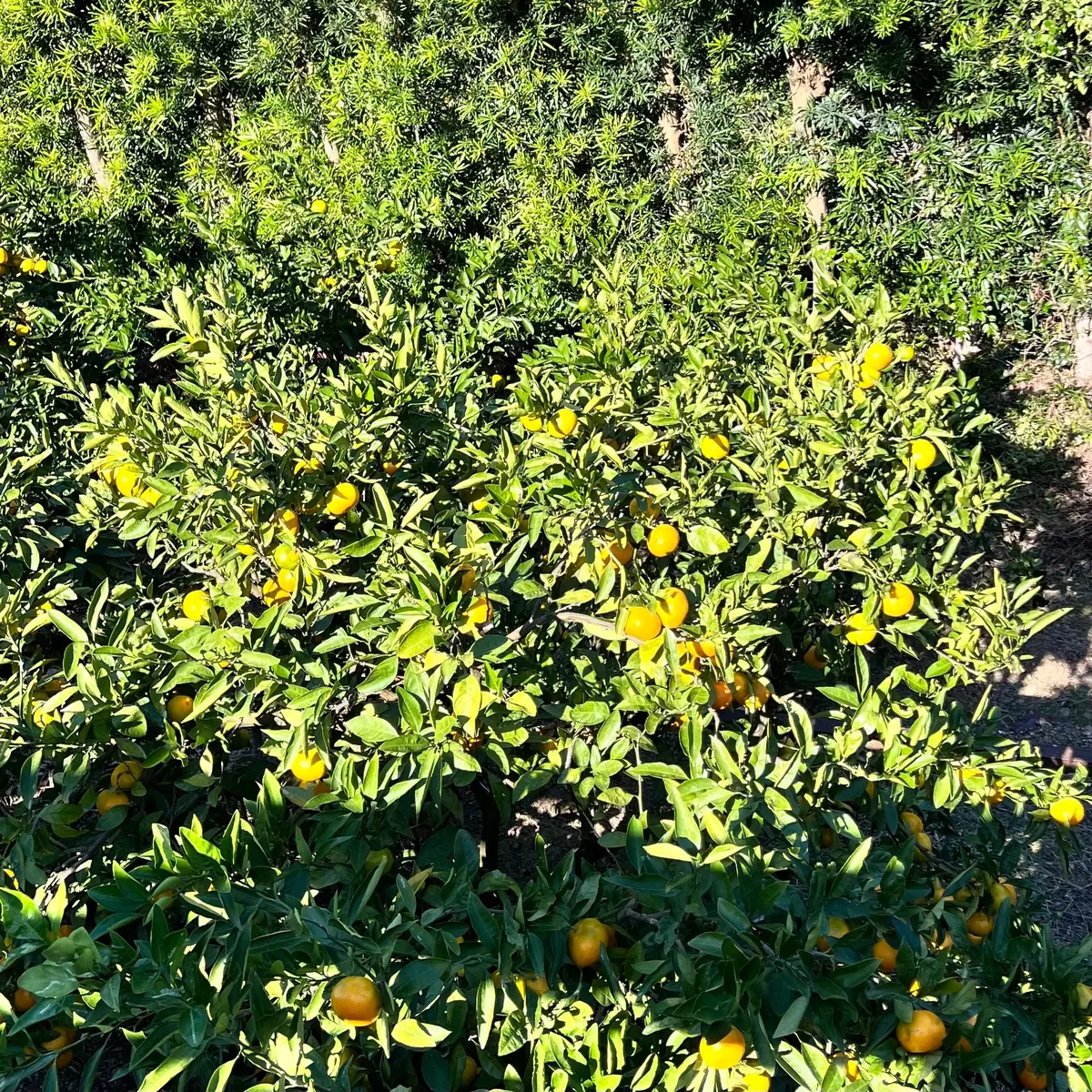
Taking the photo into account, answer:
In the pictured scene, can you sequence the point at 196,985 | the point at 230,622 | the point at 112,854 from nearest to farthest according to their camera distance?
the point at 196,985 < the point at 112,854 < the point at 230,622

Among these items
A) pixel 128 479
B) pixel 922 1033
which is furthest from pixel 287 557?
pixel 922 1033

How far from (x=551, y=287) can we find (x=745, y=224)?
0.84 meters

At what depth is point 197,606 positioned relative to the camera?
1506 mm

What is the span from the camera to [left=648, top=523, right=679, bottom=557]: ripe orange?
1.49 m

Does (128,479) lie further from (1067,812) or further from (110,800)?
(1067,812)

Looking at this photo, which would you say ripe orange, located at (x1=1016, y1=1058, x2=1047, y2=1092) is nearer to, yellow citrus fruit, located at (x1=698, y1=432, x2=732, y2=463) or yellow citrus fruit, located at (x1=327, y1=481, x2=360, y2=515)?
yellow citrus fruit, located at (x1=698, y1=432, x2=732, y2=463)

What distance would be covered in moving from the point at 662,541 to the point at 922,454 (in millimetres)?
619

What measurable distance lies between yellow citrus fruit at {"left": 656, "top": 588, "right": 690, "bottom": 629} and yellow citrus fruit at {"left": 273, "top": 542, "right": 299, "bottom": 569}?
→ 2.03ft

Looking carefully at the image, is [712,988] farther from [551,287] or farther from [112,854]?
[551,287]

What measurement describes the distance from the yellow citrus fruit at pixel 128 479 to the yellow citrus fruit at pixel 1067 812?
164 centimetres

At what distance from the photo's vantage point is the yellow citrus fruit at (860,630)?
154cm

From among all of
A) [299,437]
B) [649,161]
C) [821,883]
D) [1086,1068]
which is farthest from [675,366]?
[649,161]

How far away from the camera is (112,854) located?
136 cm

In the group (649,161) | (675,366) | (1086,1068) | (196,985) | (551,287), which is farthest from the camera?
(649,161)
